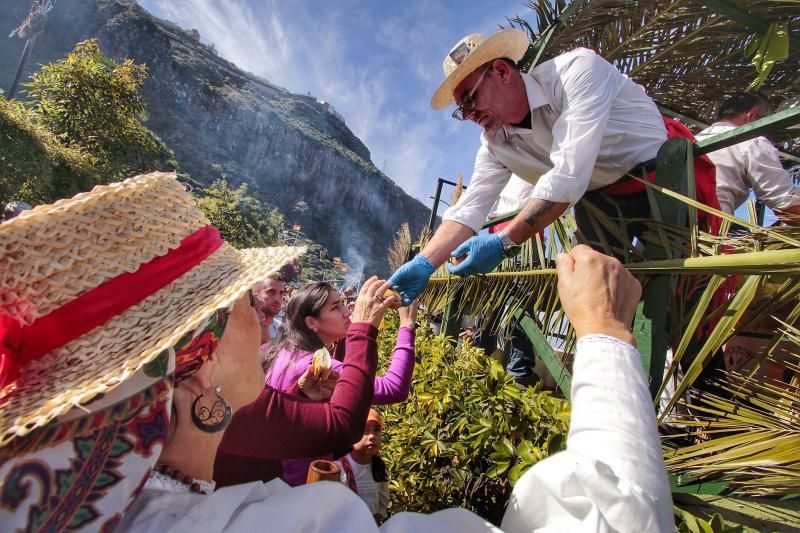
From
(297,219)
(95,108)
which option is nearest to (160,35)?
(297,219)

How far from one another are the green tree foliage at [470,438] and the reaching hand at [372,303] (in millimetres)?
627

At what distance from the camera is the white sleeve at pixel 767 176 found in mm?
2332

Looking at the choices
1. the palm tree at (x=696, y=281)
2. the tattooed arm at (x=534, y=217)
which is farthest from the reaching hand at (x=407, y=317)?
the tattooed arm at (x=534, y=217)

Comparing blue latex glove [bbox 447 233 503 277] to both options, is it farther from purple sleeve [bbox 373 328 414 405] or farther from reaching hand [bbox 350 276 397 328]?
purple sleeve [bbox 373 328 414 405]

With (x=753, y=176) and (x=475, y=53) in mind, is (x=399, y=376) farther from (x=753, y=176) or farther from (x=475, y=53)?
(x=753, y=176)

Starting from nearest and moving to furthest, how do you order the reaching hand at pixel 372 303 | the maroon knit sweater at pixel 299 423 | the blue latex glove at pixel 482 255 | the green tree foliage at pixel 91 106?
the maroon knit sweater at pixel 299 423
the reaching hand at pixel 372 303
the blue latex glove at pixel 482 255
the green tree foliage at pixel 91 106

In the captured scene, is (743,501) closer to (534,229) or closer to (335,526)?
(534,229)

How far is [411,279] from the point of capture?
2.21 metres

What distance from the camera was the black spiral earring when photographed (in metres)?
1.02

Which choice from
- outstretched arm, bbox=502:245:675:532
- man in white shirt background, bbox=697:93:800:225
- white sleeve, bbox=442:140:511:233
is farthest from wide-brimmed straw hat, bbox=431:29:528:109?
outstretched arm, bbox=502:245:675:532

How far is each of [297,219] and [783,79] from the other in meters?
88.5

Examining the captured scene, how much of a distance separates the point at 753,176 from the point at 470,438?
2.12 m

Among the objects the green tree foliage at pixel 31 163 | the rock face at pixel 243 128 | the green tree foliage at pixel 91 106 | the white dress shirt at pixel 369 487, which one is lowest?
the white dress shirt at pixel 369 487

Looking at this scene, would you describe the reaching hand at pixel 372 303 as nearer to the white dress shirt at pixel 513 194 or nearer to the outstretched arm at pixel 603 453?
the outstretched arm at pixel 603 453
